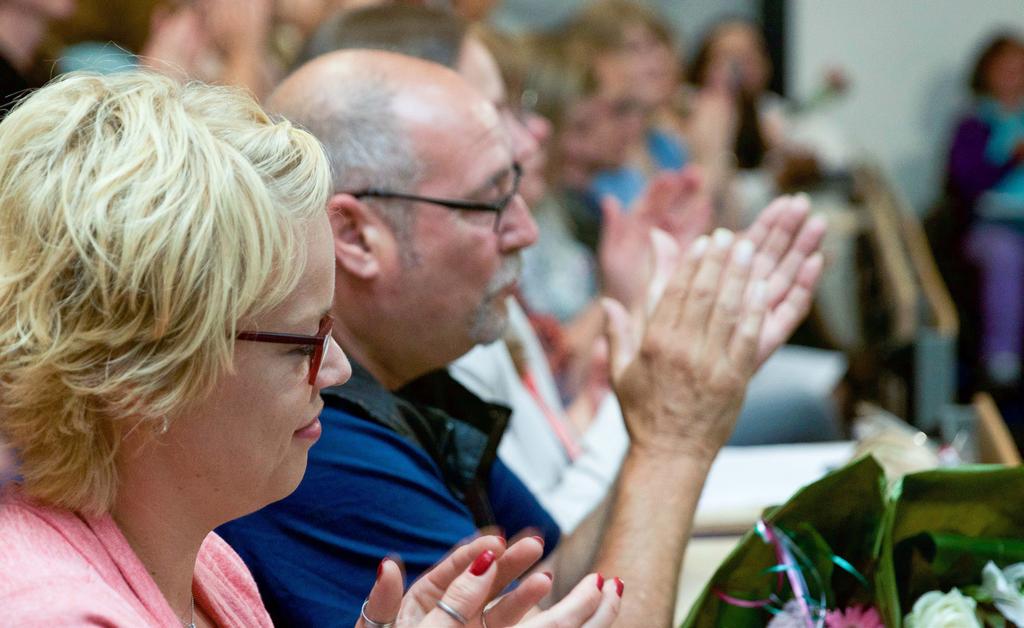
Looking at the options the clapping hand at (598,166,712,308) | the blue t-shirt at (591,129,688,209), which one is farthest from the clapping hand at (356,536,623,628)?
the blue t-shirt at (591,129,688,209)

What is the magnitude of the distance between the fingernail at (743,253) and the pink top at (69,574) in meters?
0.86

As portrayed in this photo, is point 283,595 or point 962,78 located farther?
point 962,78

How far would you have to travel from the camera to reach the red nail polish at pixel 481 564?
92 cm

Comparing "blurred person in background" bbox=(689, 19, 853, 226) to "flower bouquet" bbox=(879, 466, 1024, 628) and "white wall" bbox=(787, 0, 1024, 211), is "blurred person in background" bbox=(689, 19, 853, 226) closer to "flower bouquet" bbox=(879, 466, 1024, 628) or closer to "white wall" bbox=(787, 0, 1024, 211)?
"white wall" bbox=(787, 0, 1024, 211)

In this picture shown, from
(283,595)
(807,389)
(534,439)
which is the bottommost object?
(807,389)

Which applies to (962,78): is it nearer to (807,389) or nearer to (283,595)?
(807,389)

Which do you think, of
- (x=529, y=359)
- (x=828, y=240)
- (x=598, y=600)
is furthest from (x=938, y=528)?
(x=828, y=240)

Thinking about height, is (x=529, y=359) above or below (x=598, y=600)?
below

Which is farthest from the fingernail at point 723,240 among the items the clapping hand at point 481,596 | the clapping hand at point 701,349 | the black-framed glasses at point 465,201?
the clapping hand at point 481,596

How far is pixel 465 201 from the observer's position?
4.96 feet

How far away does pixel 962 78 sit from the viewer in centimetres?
636

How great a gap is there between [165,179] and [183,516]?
0.89 ft

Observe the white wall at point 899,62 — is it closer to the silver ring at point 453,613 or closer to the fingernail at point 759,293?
the fingernail at point 759,293

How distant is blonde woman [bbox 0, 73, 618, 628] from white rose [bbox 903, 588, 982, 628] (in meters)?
0.35
